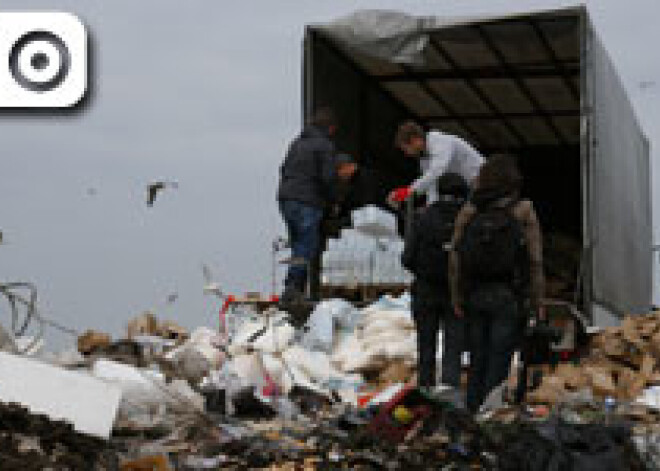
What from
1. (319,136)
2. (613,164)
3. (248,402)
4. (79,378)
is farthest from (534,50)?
(79,378)

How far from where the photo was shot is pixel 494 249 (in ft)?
22.0

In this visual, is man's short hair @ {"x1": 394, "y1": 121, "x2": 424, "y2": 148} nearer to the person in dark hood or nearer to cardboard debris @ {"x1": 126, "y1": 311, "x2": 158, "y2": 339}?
the person in dark hood

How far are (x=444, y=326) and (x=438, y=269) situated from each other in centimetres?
42

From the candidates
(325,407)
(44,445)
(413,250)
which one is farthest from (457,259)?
(44,445)

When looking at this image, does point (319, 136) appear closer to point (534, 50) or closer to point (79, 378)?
point (534, 50)

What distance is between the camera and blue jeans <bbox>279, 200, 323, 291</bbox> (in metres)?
11.0

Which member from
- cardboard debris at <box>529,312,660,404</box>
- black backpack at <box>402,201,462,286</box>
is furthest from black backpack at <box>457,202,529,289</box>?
cardboard debris at <box>529,312,660,404</box>

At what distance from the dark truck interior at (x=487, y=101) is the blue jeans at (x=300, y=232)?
1589mm

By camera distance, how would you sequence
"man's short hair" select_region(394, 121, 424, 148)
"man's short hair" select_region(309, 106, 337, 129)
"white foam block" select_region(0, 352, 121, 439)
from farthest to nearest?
"man's short hair" select_region(309, 106, 337, 129) < "man's short hair" select_region(394, 121, 424, 148) < "white foam block" select_region(0, 352, 121, 439)

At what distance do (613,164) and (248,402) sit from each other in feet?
21.0

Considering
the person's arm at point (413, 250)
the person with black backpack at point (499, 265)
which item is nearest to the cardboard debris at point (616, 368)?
the person with black backpack at point (499, 265)

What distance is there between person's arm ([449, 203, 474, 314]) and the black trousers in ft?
1.27

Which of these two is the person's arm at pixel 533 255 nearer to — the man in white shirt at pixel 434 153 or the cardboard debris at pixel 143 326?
the man in white shirt at pixel 434 153

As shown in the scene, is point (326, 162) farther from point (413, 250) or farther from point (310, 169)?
point (413, 250)
